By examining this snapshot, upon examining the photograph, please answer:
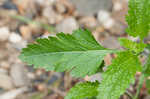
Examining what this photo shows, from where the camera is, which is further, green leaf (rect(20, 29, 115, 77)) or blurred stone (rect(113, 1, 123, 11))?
blurred stone (rect(113, 1, 123, 11))

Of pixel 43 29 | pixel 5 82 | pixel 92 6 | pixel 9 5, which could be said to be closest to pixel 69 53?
pixel 5 82

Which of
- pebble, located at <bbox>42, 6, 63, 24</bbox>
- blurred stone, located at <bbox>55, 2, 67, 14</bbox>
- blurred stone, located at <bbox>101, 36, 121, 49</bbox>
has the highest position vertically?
blurred stone, located at <bbox>55, 2, 67, 14</bbox>

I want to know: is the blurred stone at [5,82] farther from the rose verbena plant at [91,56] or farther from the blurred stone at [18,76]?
the rose verbena plant at [91,56]

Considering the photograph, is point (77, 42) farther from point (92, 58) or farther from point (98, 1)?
point (98, 1)

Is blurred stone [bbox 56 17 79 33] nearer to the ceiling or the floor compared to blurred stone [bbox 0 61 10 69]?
nearer to the ceiling

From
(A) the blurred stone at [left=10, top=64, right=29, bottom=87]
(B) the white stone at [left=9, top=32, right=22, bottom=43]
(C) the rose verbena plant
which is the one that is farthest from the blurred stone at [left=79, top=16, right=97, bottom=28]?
(C) the rose verbena plant

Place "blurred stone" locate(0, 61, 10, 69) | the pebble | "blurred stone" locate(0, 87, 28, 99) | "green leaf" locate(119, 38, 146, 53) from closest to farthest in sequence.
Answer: "green leaf" locate(119, 38, 146, 53) < "blurred stone" locate(0, 87, 28, 99) < "blurred stone" locate(0, 61, 10, 69) < the pebble

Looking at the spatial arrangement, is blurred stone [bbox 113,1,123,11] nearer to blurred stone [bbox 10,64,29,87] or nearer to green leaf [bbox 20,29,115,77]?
blurred stone [bbox 10,64,29,87]
